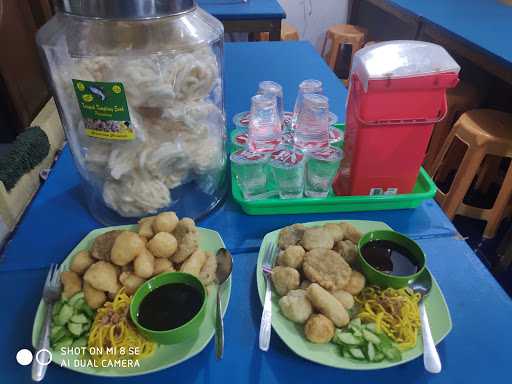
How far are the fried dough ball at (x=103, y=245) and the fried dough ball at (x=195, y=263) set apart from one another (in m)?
0.13

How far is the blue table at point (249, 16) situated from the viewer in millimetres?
2154

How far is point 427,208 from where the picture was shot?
0.83 metres

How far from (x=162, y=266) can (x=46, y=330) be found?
188 millimetres

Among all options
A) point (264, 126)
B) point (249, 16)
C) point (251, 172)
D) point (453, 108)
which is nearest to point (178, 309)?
point (251, 172)

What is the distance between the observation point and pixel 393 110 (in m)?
0.69

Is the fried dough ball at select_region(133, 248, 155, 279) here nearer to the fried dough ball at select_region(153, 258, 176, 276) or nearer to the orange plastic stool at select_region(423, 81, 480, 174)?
the fried dough ball at select_region(153, 258, 176, 276)

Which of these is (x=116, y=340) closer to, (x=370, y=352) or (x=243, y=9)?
(x=370, y=352)

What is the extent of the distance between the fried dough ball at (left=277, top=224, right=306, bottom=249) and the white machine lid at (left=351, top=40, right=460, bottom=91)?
29 cm

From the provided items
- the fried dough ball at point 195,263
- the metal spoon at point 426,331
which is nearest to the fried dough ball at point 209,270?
the fried dough ball at point 195,263

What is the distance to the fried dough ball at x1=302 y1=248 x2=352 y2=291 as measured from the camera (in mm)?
587

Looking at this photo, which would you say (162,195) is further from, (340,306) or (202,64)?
(340,306)

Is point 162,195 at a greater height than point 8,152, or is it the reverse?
point 162,195

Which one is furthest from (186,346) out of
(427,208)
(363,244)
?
(427,208)

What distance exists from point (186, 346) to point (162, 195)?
12.0 inches
